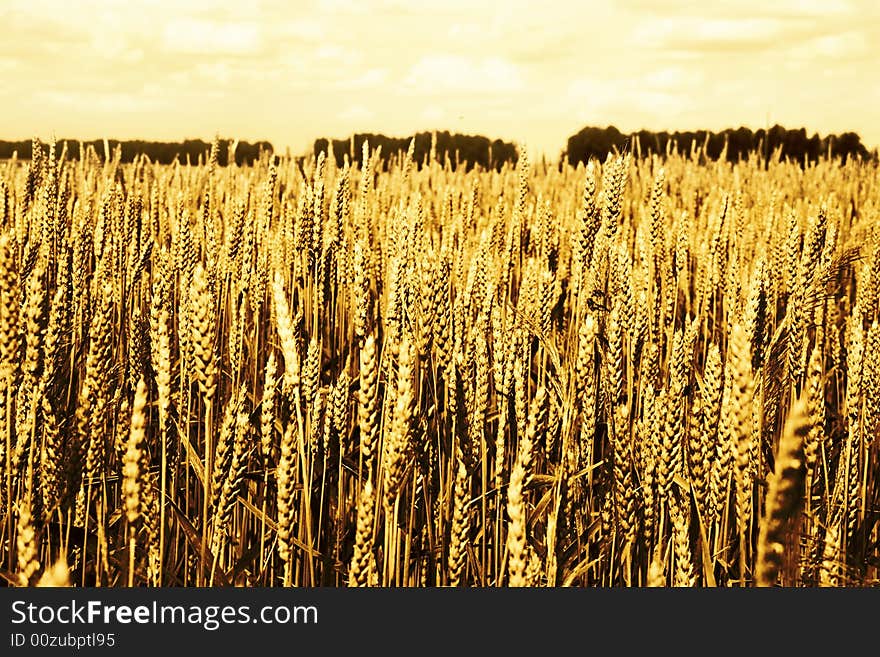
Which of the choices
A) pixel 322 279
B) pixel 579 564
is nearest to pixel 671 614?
pixel 579 564

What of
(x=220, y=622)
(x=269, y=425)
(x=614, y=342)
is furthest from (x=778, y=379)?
(x=220, y=622)

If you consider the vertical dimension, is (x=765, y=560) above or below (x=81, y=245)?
below

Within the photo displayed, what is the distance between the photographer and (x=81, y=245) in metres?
1.92

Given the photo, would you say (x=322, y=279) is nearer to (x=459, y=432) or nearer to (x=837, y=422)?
(x=459, y=432)

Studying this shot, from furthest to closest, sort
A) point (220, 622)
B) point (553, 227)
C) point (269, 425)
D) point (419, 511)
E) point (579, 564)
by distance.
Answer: point (553, 227) → point (419, 511) → point (579, 564) → point (269, 425) → point (220, 622)

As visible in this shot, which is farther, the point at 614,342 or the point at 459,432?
the point at 614,342

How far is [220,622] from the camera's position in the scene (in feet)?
3.04

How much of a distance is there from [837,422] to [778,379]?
790 millimetres

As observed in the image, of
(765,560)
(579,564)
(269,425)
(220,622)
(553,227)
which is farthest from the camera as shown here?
(553,227)

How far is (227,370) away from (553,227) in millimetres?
881

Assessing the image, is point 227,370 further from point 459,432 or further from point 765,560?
point 765,560

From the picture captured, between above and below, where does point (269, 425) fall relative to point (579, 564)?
above

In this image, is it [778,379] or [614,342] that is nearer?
[614,342]

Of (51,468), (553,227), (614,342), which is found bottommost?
(51,468)
